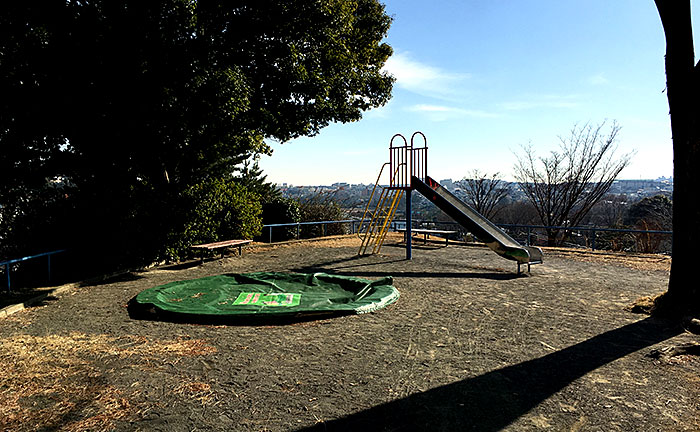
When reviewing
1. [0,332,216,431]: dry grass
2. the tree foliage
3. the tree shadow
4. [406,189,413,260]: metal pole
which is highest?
the tree foliage

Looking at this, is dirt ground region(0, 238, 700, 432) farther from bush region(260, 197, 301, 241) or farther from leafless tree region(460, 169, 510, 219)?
leafless tree region(460, 169, 510, 219)

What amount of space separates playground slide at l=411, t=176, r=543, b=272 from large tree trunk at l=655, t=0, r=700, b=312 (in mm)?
3698

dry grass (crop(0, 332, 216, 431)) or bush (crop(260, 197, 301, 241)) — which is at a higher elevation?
bush (crop(260, 197, 301, 241))

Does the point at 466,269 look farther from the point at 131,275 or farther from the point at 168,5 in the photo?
the point at 168,5

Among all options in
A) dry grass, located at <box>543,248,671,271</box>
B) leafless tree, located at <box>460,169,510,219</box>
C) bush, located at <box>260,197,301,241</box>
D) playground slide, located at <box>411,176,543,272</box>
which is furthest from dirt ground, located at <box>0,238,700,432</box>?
leafless tree, located at <box>460,169,510,219</box>

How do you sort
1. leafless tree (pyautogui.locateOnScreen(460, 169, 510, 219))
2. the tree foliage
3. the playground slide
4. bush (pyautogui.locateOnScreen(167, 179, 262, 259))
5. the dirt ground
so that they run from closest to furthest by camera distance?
the dirt ground
the tree foliage
the playground slide
bush (pyautogui.locateOnScreen(167, 179, 262, 259))
leafless tree (pyautogui.locateOnScreen(460, 169, 510, 219))

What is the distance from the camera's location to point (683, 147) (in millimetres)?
6785

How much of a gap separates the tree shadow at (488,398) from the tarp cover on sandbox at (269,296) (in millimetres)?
2901

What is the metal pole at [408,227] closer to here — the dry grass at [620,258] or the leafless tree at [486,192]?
the dry grass at [620,258]

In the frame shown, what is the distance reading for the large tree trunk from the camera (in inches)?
262

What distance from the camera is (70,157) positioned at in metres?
10.8

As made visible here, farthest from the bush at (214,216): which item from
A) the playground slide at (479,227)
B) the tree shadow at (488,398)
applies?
the tree shadow at (488,398)

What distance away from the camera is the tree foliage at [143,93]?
9.15m

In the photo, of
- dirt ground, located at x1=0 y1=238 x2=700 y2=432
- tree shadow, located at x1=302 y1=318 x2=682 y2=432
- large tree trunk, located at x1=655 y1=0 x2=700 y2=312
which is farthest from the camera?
large tree trunk, located at x1=655 y1=0 x2=700 y2=312
